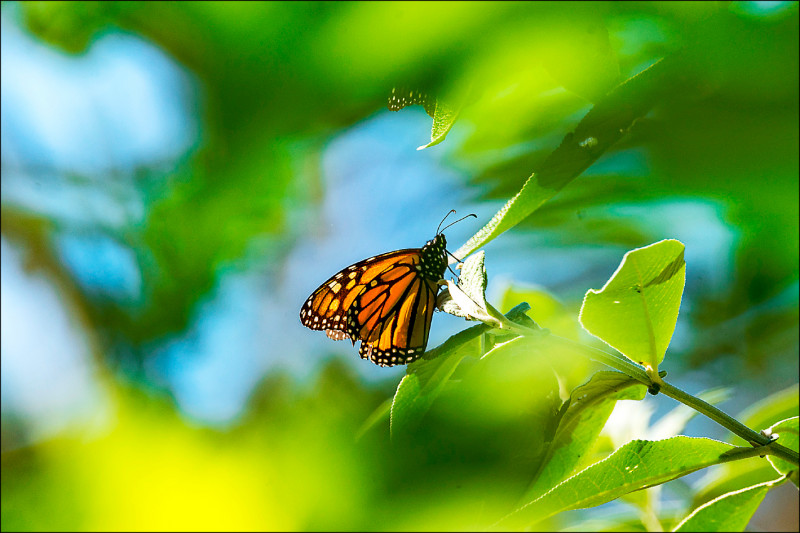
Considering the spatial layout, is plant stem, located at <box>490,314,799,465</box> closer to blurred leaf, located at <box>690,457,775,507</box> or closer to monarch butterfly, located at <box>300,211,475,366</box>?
monarch butterfly, located at <box>300,211,475,366</box>

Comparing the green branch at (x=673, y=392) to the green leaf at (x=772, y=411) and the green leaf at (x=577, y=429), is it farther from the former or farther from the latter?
the green leaf at (x=772, y=411)

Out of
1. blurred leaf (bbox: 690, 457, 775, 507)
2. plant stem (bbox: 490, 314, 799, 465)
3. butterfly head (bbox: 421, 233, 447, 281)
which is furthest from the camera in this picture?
blurred leaf (bbox: 690, 457, 775, 507)

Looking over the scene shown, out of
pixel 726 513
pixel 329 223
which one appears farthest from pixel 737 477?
pixel 329 223

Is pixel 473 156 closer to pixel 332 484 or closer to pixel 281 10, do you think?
pixel 281 10

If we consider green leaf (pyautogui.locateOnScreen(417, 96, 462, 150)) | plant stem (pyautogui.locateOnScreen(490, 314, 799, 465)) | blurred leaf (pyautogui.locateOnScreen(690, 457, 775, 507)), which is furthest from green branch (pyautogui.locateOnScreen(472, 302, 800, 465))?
blurred leaf (pyautogui.locateOnScreen(690, 457, 775, 507))

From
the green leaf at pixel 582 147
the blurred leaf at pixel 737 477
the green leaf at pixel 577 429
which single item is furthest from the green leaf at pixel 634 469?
the blurred leaf at pixel 737 477

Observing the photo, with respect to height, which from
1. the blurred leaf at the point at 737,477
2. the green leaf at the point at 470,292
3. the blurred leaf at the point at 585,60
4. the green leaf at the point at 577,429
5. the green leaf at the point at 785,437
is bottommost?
the green leaf at the point at 785,437

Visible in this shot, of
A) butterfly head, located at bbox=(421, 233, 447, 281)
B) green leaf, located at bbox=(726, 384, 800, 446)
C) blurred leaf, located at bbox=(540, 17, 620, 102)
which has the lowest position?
green leaf, located at bbox=(726, 384, 800, 446)
